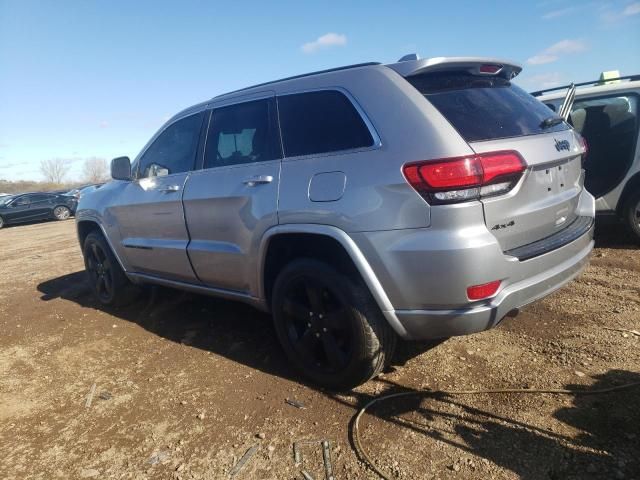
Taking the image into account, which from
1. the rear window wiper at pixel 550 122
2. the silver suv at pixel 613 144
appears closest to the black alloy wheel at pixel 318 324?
the rear window wiper at pixel 550 122

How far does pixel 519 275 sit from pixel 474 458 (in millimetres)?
919

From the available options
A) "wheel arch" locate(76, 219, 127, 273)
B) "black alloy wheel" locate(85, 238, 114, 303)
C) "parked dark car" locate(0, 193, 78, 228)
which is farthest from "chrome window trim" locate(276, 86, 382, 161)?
"parked dark car" locate(0, 193, 78, 228)

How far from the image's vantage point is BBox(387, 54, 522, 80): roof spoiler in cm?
265

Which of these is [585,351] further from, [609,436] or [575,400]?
[609,436]

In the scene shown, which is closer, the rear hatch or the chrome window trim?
the rear hatch

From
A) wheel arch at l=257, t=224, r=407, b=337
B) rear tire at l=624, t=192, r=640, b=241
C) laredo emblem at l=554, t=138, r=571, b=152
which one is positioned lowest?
rear tire at l=624, t=192, r=640, b=241

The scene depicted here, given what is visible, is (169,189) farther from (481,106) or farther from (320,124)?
(481,106)

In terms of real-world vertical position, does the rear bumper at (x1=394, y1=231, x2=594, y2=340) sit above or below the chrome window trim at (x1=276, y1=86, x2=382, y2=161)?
below

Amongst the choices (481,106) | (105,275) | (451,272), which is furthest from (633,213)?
(105,275)

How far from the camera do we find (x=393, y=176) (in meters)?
2.42

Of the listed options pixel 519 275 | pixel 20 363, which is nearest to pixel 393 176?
pixel 519 275

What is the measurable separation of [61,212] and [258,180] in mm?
20423

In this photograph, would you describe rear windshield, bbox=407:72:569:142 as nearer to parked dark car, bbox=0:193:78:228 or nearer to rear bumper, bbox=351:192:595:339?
rear bumper, bbox=351:192:595:339

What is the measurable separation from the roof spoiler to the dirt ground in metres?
1.83
